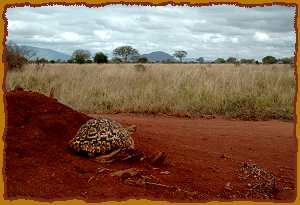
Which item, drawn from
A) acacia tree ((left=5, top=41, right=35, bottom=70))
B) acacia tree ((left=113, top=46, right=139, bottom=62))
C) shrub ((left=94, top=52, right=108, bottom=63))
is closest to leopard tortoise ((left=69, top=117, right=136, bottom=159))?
acacia tree ((left=5, top=41, right=35, bottom=70))

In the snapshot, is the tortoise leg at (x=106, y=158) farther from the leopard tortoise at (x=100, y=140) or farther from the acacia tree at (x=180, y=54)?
the acacia tree at (x=180, y=54)

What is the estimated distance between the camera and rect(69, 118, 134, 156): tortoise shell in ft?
17.3

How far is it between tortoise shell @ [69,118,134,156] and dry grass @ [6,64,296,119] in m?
5.39

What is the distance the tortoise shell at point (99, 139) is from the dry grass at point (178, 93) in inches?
212

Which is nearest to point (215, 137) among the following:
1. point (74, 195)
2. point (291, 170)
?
point (291, 170)

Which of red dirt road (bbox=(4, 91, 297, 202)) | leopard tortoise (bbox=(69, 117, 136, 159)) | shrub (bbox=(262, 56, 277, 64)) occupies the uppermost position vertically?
shrub (bbox=(262, 56, 277, 64))

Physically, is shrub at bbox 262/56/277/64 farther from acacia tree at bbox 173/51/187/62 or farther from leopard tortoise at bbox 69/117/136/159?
leopard tortoise at bbox 69/117/136/159

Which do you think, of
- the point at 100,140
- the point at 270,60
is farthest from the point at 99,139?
the point at 270,60

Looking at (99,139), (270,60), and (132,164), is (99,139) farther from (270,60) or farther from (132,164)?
(270,60)

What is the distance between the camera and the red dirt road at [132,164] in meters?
4.42

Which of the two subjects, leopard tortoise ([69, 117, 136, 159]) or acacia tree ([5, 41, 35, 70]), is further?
acacia tree ([5, 41, 35, 70])

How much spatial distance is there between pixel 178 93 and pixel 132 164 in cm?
754

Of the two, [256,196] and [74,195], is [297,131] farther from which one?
[74,195]

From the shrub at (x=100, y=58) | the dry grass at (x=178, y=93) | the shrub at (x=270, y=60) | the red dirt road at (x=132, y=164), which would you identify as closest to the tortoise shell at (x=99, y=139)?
the red dirt road at (x=132, y=164)
